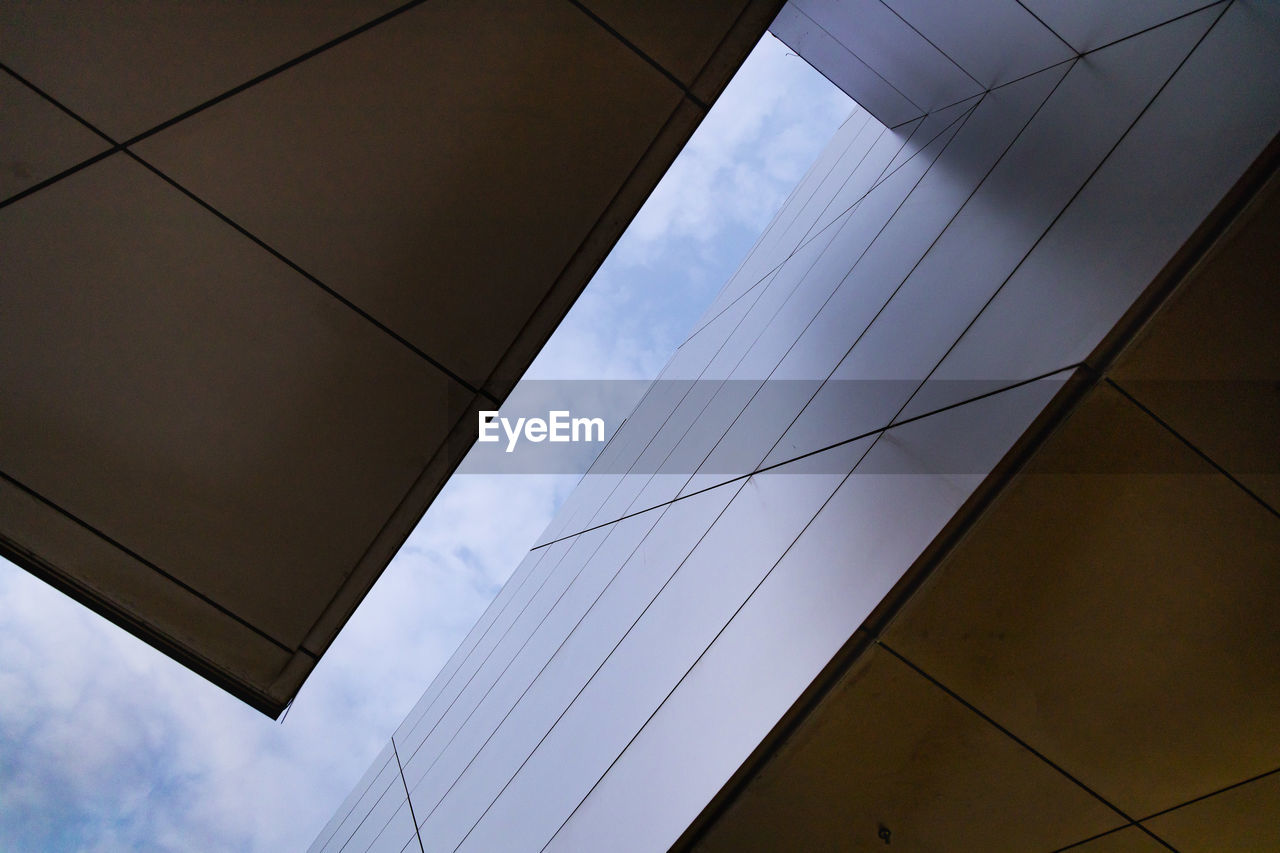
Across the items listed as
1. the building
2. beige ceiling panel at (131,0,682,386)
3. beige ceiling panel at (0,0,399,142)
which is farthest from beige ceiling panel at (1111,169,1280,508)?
beige ceiling panel at (0,0,399,142)

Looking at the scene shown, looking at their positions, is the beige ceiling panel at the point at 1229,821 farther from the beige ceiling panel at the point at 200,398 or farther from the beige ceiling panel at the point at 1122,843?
the beige ceiling panel at the point at 200,398

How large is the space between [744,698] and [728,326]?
11357mm

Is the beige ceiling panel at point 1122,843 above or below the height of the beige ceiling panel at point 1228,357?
below

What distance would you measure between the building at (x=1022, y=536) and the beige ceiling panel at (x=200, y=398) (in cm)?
281

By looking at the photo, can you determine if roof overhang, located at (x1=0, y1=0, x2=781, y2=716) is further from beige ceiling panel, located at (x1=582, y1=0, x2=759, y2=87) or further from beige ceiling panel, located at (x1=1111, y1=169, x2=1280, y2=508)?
beige ceiling panel, located at (x1=1111, y1=169, x2=1280, y2=508)

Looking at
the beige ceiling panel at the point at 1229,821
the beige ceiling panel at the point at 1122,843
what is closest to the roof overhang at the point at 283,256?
the beige ceiling panel at the point at 1122,843

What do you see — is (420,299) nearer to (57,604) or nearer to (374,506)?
(374,506)

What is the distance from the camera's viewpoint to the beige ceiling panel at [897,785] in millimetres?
5652

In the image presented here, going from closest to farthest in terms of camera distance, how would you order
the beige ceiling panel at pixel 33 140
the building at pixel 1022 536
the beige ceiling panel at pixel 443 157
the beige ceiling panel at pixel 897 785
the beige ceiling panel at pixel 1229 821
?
1. the building at pixel 1022 536
2. the beige ceiling panel at pixel 33 140
3. the beige ceiling panel at pixel 443 157
4. the beige ceiling panel at pixel 897 785
5. the beige ceiling panel at pixel 1229 821

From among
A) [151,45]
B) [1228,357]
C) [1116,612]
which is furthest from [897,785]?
[151,45]

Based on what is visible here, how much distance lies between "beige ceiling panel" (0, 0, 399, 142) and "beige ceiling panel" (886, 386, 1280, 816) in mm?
4648

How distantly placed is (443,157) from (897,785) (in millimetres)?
4956

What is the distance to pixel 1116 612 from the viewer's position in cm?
539

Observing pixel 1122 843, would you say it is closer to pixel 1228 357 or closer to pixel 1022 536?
pixel 1022 536
